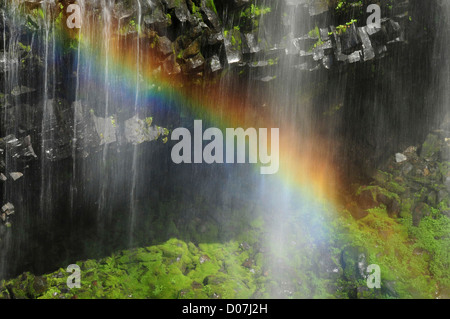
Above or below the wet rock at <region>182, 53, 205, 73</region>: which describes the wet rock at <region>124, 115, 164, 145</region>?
below

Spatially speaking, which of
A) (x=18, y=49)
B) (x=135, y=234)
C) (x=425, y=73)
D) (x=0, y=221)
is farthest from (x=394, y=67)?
(x=0, y=221)

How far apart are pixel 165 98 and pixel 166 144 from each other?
1374 mm

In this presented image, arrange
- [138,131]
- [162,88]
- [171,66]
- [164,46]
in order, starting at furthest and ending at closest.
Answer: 1. [138,131]
2. [162,88]
3. [171,66]
4. [164,46]

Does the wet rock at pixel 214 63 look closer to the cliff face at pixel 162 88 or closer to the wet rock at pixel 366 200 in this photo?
the cliff face at pixel 162 88

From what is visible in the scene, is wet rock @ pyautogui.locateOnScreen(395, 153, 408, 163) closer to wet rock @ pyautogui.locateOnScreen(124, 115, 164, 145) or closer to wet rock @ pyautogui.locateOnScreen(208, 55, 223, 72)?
wet rock @ pyautogui.locateOnScreen(208, 55, 223, 72)

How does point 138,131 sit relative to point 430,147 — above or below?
above

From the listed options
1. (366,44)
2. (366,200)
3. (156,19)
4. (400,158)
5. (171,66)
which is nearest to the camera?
(156,19)

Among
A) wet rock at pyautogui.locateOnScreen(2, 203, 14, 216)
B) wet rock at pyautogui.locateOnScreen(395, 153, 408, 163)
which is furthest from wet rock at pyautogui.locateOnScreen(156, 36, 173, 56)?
wet rock at pyautogui.locateOnScreen(395, 153, 408, 163)

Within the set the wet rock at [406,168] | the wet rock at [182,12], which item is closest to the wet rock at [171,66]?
the wet rock at [182,12]

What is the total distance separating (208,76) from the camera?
372 inches

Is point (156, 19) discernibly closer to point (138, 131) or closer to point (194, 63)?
point (194, 63)

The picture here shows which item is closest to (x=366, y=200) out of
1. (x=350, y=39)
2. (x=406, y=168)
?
(x=406, y=168)

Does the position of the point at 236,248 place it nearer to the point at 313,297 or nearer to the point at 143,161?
the point at 313,297

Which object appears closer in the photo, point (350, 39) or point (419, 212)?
point (350, 39)
